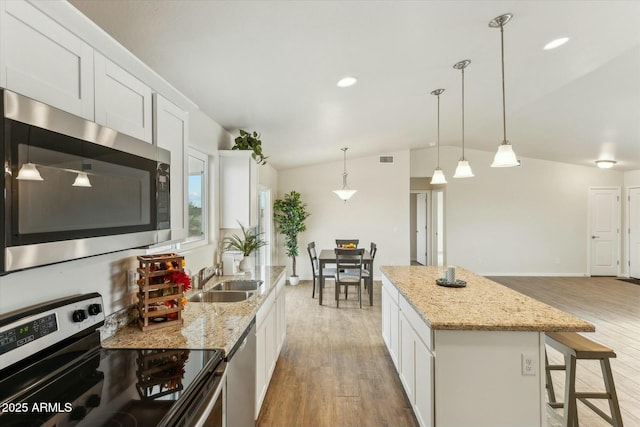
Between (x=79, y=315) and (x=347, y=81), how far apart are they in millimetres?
2462

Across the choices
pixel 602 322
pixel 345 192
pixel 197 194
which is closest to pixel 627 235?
pixel 602 322

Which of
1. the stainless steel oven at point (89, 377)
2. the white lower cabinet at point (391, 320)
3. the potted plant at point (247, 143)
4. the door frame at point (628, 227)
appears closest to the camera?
the stainless steel oven at point (89, 377)

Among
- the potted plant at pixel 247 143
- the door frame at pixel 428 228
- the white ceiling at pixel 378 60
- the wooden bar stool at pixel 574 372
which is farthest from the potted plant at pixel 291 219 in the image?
the wooden bar stool at pixel 574 372

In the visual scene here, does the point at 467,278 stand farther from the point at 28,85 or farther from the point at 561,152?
the point at 561,152

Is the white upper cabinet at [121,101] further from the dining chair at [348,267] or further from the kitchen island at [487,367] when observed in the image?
the dining chair at [348,267]

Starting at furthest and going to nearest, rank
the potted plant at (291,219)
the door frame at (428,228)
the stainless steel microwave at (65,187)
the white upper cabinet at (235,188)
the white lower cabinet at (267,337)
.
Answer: the door frame at (428,228) → the potted plant at (291,219) → the white upper cabinet at (235,188) → the white lower cabinet at (267,337) → the stainless steel microwave at (65,187)

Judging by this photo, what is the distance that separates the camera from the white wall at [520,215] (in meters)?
7.56

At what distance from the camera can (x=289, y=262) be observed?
7.41m

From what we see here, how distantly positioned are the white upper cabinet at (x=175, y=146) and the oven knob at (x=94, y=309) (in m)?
0.42

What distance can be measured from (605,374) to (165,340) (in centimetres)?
266

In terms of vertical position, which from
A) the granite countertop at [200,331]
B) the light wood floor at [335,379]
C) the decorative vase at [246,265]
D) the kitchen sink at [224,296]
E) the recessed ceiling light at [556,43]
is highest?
the recessed ceiling light at [556,43]

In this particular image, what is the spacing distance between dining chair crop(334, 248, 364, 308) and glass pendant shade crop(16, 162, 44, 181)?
4.32 metres

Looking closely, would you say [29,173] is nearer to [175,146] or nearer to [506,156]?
[175,146]

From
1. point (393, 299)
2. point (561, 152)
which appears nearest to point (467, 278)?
point (393, 299)
